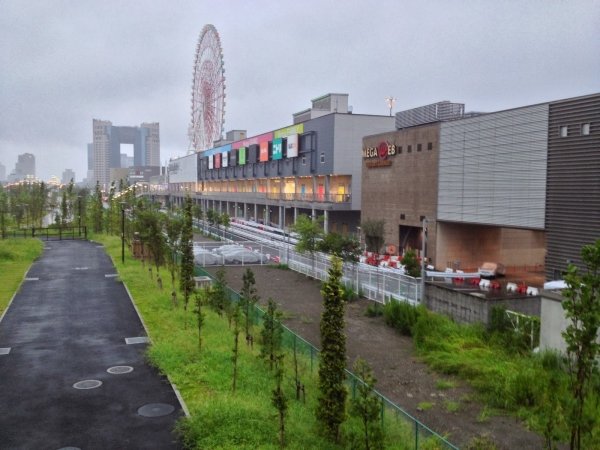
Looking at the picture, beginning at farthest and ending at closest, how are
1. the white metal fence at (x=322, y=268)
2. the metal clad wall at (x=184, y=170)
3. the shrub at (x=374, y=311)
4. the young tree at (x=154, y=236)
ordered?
the metal clad wall at (x=184, y=170), the young tree at (x=154, y=236), the white metal fence at (x=322, y=268), the shrub at (x=374, y=311)

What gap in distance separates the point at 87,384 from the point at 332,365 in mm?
9225

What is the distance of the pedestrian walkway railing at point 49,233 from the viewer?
70.1m

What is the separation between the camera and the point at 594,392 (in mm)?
15953

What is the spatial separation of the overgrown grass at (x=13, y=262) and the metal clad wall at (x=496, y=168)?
31572 millimetres

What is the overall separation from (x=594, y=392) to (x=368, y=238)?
33774 mm

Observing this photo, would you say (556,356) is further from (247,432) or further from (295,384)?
(247,432)

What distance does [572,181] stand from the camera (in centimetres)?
3244

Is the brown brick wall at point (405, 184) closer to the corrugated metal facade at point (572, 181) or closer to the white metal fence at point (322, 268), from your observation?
the white metal fence at point (322, 268)

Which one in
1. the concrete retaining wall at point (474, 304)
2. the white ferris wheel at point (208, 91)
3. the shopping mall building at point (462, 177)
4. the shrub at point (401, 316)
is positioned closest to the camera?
the concrete retaining wall at point (474, 304)

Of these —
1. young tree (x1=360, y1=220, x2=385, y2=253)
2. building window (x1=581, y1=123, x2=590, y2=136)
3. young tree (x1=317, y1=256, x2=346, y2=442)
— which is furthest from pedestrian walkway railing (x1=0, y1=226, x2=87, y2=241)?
young tree (x1=317, y1=256, x2=346, y2=442)

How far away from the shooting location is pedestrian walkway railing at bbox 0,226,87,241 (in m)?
70.1

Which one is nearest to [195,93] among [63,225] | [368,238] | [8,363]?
[63,225]

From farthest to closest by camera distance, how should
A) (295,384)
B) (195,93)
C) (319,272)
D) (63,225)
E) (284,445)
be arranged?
(195,93) → (63,225) → (319,272) → (295,384) → (284,445)

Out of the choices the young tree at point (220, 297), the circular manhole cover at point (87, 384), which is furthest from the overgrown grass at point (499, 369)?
the circular manhole cover at point (87, 384)
